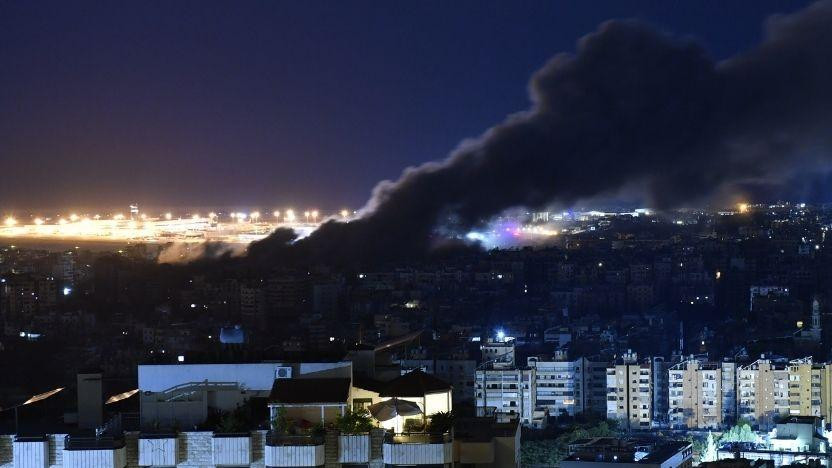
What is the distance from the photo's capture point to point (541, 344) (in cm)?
2164

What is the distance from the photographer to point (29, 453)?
2.94 m

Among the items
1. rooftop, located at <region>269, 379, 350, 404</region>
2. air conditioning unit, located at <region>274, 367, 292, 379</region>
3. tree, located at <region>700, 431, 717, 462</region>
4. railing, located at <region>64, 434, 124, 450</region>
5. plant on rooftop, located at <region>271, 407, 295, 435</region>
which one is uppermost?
air conditioning unit, located at <region>274, 367, 292, 379</region>

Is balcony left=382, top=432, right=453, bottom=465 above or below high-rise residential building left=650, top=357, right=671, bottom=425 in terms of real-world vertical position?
above

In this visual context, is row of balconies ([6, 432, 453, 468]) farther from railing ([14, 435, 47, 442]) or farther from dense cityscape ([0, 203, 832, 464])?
dense cityscape ([0, 203, 832, 464])

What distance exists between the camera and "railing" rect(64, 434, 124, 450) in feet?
9.55

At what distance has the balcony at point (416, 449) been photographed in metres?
2.92

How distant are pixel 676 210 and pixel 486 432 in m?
29.3

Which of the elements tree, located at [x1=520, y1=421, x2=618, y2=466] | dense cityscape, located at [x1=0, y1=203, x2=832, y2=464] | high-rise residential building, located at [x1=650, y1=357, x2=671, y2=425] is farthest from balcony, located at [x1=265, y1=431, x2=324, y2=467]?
high-rise residential building, located at [x1=650, y1=357, x2=671, y2=425]

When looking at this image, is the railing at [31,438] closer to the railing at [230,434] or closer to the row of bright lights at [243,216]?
the railing at [230,434]

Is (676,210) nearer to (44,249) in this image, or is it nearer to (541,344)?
(541,344)

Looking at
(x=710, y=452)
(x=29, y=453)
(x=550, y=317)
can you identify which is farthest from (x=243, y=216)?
(x=29, y=453)

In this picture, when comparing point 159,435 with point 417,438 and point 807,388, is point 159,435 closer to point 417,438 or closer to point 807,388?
point 417,438

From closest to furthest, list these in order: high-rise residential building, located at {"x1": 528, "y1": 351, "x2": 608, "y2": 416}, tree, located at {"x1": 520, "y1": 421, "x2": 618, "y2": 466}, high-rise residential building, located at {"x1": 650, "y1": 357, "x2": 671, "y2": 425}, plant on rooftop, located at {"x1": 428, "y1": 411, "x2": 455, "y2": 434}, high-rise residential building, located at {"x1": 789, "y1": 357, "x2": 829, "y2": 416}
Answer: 1. plant on rooftop, located at {"x1": 428, "y1": 411, "x2": 455, "y2": 434}
2. tree, located at {"x1": 520, "y1": 421, "x2": 618, "y2": 466}
3. high-rise residential building, located at {"x1": 789, "y1": 357, "x2": 829, "y2": 416}
4. high-rise residential building, located at {"x1": 650, "y1": 357, "x2": 671, "y2": 425}
5. high-rise residential building, located at {"x1": 528, "y1": 351, "x2": 608, "y2": 416}

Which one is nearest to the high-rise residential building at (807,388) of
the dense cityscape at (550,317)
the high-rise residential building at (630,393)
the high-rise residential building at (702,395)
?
the dense cityscape at (550,317)
